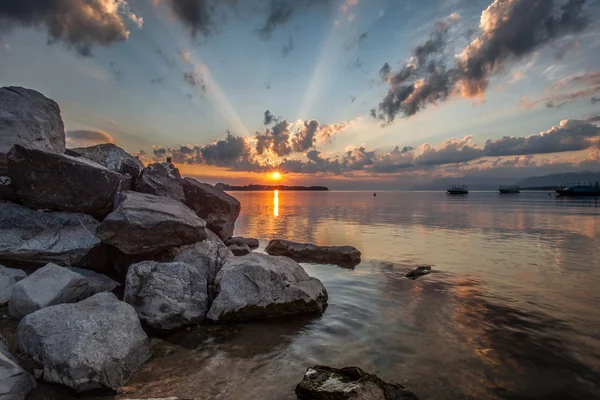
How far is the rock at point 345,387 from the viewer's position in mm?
6527

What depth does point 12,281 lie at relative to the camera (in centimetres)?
1067

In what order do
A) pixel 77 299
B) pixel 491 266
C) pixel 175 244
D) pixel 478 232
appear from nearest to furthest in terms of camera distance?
pixel 77 299 < pixel 175 244 < pixel 491 266 < pixel 478 232

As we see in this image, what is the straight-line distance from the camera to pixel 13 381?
6242mm

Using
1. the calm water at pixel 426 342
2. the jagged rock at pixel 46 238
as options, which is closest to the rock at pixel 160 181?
the jagged rock at pixel 46 238

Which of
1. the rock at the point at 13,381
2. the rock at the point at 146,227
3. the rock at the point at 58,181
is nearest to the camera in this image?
the rock at the point at 13,381

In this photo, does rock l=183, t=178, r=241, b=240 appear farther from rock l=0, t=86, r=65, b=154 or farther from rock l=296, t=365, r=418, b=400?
rock l=296, t=365, r=418, b=400

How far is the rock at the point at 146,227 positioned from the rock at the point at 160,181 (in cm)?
219

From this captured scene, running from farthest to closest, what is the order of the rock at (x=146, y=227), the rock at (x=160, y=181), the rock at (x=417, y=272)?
the rock at (x=417, y=272) → the rock at (x=160, y=181) → the rock at (x=146, y=227)

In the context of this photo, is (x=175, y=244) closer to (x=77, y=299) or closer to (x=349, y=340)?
(x=77, y=299)

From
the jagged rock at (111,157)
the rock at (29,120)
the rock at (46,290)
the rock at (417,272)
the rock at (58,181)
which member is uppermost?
the rock at (29,120)

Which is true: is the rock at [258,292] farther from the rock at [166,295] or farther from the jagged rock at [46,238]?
the jagged rock at [46,238]

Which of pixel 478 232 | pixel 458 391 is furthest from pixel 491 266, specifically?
pixel 478 232

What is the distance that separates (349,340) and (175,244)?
7.59m

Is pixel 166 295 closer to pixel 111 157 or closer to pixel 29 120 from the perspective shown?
pixel 111 157
